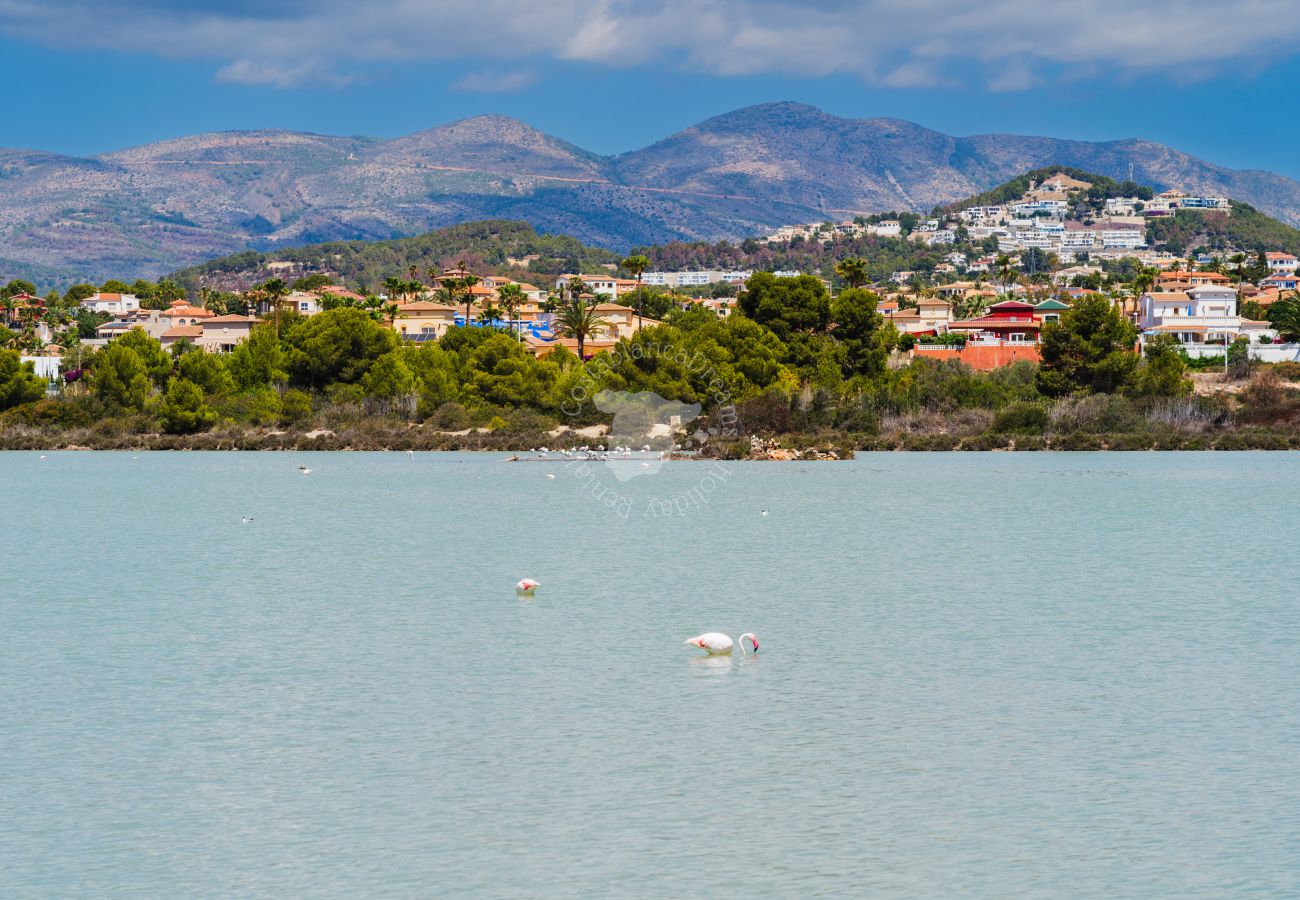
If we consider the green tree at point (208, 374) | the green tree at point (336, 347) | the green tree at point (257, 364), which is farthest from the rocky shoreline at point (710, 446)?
the green tree at point (257, 364)

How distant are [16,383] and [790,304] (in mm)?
34019

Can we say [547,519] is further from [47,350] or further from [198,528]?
[47,350]

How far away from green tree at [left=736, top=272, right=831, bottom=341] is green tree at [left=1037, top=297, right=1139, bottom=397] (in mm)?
9062

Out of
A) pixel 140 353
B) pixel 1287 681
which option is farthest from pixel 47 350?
pixel 1287 681

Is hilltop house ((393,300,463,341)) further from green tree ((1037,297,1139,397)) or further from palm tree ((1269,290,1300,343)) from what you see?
palm tree ((1269,290,1300,343))

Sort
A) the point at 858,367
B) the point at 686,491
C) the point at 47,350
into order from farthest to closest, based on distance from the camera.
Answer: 1. the point at 47,350
2. the point at 858,367
3. the point at 686,491

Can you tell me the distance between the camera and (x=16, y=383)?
67750 millimetres

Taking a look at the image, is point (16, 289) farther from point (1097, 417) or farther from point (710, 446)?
point (1097, 417)

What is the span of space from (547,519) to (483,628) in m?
15.0

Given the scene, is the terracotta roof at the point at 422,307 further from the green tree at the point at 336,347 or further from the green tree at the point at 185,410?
the green tree at the point at 185,410

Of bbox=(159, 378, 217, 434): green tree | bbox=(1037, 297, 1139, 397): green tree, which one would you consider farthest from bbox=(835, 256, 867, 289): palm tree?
bbox=(159, 378, 217, 434): green tree

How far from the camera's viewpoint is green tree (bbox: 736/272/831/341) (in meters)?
61.3

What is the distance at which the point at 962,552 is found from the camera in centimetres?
2636

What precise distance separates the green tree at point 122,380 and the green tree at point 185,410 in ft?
→ 6.08
